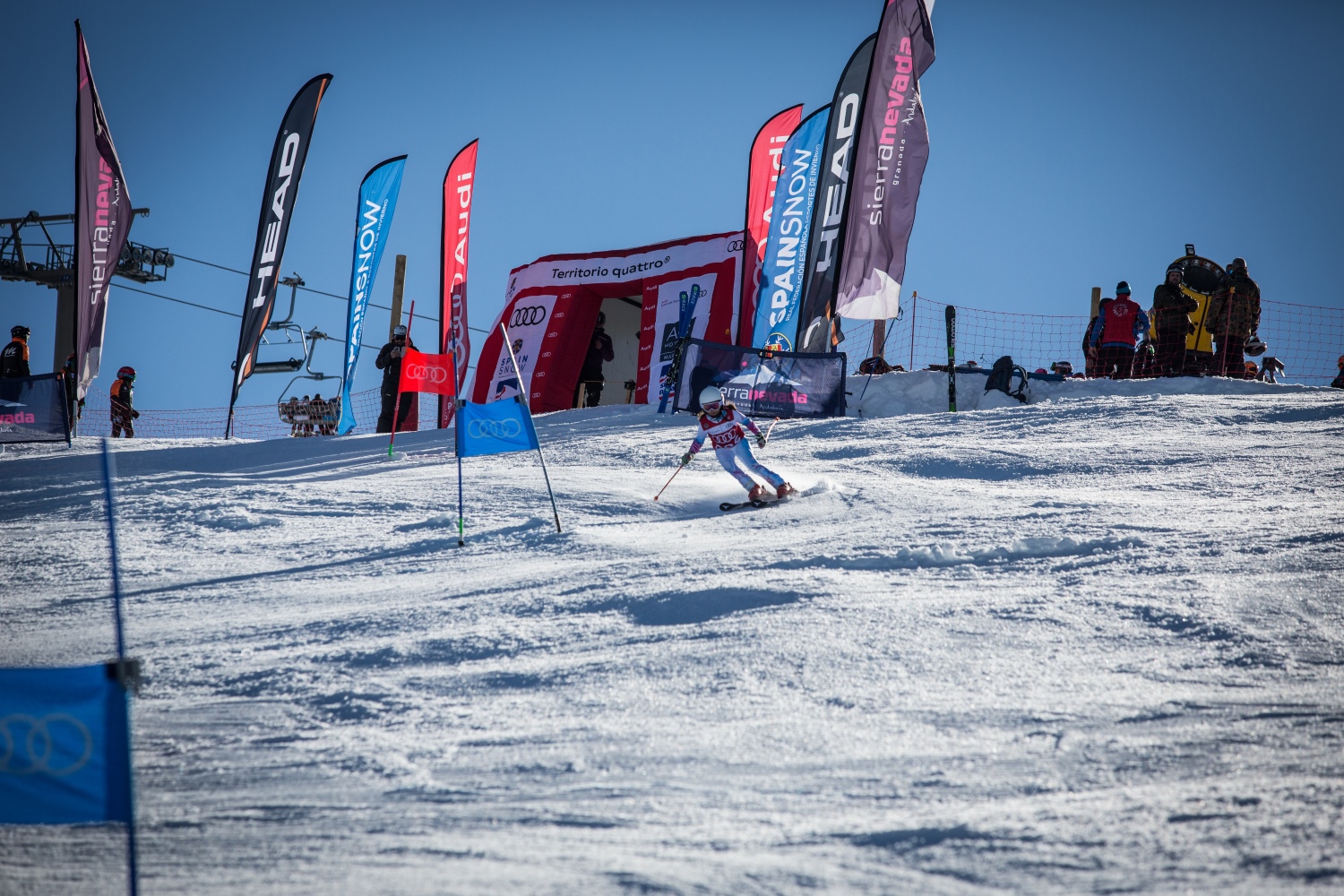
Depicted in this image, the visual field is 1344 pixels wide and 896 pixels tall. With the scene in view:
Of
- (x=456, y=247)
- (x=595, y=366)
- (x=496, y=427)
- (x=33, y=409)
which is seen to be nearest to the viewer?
(x=496, y=427)

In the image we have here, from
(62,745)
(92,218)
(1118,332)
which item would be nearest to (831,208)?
(1118,332)

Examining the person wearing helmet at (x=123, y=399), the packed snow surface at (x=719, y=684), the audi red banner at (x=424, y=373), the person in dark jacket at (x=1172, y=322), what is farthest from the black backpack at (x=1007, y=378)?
the person wearing helmet at (x=123, y=399)

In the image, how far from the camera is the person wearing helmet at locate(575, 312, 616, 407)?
18781 millimetres

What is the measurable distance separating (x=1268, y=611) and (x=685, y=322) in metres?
12.4

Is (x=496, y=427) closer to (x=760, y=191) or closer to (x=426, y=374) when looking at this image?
(x=426, y=374)

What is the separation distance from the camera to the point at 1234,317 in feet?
46.3

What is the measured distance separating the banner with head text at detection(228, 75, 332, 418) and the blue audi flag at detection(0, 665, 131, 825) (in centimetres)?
1315

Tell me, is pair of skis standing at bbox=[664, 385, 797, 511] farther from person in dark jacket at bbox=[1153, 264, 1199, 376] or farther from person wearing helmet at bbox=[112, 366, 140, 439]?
person wearing helmet at bbox=[112, 366, 140, 439]

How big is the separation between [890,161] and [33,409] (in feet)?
35.8

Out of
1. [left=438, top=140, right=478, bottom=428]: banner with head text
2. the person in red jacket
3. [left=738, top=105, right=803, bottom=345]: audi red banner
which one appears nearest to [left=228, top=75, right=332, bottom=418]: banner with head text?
[left=438, top=140, right=478, bottom=428]: banner with head text

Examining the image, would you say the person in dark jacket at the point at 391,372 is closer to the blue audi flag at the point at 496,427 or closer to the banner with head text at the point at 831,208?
the banner with head text at the point at 831,208

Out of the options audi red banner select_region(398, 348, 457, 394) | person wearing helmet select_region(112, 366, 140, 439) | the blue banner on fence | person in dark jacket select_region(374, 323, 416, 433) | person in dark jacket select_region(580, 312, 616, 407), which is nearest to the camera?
audi red banner select_region(398, 348, 457, 394)

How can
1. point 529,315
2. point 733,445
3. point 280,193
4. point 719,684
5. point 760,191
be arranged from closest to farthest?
point 719,684, point 733,445, point 280,193, point 760,191, point 529,315

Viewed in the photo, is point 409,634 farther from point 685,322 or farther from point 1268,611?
point 685,322
